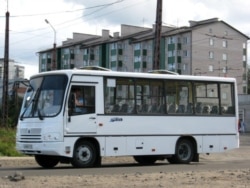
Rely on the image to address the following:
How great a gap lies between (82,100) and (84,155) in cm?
173

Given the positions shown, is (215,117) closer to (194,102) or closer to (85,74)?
(194,102)

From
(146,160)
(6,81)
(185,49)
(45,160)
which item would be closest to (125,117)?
(146,160)

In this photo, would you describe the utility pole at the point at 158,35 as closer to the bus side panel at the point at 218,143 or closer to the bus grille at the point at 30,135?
the bus side panel at the point at 218,143

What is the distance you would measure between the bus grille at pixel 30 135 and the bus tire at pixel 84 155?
122 centimetres

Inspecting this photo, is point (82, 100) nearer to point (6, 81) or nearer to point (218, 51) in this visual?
point (6, 81)

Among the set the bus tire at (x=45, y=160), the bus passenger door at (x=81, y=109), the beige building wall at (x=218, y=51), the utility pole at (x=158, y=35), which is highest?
the beige building wall at (x=218, y=51)

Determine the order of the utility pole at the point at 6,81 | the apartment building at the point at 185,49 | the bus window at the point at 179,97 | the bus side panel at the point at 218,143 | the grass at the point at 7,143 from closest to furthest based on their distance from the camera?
1. the bus window at the point at 179,97
2. the bus side panel at the point at 218,143
3. the grass at the point at 7,143
4. the utility pole at the point at 6,81
5. the apartment building at the point at 185,49

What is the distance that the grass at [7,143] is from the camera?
2681 centimetres

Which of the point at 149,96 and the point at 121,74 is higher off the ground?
the point at 121,74

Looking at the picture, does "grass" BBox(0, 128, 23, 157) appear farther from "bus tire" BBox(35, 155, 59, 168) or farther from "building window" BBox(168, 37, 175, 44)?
"building window" BBox(168, 37, 175, 44)

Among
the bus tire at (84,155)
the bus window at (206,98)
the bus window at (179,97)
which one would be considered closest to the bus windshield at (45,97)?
the bus tire at (84,155)

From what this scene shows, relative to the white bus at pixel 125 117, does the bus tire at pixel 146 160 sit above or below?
below

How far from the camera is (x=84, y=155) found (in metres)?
18.2

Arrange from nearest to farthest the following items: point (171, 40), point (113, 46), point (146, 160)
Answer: point (146, 160) → point (171, 40) → point (113, 46)
